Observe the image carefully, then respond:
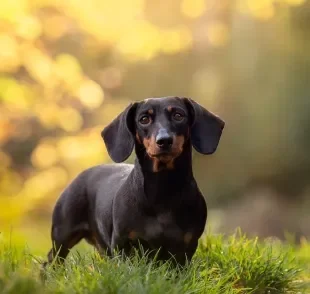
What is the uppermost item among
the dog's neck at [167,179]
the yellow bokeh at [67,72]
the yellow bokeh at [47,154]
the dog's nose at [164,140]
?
the yellow bokeh at [67,72]

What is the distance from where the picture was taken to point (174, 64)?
10.8 meters

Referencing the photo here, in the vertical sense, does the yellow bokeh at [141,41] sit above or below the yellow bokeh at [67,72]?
above

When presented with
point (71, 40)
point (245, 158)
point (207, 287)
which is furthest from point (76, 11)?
point (207, 287)

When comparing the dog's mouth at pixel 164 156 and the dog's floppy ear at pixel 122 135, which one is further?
the dog's floppy ear at pixel 122 135

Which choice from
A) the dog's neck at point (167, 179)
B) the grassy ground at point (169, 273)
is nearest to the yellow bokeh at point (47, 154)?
the grassy ground at point (169, 273)

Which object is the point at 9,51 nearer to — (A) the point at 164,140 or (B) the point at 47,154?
(B) the point at 47,154

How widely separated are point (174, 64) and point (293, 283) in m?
6.54

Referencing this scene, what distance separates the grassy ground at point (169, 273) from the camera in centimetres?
315

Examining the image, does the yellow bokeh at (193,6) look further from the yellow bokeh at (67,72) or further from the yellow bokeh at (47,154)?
the yellow bokeh at (47,154)

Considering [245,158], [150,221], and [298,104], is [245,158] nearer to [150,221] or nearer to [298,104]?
[298,104]

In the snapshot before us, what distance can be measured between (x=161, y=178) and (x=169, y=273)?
2.07 ft

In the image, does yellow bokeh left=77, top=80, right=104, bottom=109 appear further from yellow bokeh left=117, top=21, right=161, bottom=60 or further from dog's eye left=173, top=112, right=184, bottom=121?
dog's eye left=173, top=112, right=184, bottom=121

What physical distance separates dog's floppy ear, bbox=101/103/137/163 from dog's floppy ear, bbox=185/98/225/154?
0.34m

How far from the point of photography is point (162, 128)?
3.76m
